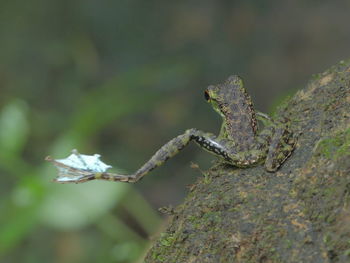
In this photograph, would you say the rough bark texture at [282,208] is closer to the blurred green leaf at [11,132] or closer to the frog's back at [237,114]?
the frog's back at [237,114]

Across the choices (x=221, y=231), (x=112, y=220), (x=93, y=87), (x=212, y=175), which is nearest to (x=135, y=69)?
(x=93, y=87)

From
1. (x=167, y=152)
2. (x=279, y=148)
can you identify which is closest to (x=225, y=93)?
(x=167, y=152)

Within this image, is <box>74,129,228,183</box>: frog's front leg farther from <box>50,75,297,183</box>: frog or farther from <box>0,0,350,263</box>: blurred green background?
<box>0,0,350,263</box>: blurred green background

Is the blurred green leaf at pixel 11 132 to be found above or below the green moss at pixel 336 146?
above

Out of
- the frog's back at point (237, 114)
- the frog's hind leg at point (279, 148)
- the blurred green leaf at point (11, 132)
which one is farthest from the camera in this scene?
the blurred green leaf at point (11, 132)

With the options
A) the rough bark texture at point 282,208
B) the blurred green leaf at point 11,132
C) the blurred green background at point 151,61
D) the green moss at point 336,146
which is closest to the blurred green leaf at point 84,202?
the blurred green leaf at point 11,132

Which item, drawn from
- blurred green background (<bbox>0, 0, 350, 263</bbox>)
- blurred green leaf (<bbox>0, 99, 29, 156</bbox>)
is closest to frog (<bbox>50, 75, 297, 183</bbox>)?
blurred green leaf (<bbox>0, 99, 29, 156</bbox>)

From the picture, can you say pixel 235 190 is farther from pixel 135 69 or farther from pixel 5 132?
pixel 135 69
